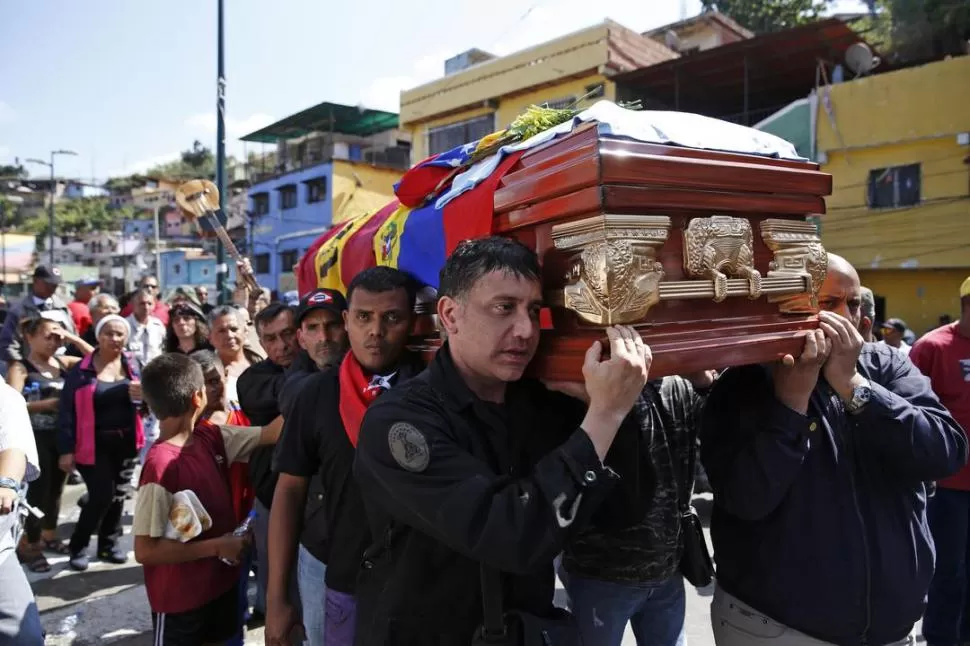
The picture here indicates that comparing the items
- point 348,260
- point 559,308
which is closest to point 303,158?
point 348,260

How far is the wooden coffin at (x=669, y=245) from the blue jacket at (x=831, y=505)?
238 mm

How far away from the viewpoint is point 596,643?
6.19 ft

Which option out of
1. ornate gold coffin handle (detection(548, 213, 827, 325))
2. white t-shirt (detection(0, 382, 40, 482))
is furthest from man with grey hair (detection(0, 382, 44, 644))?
ornate gold coffin handle (detection(548, 213, 827, 325))

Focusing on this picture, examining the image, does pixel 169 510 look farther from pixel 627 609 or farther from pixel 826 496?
pixel 826 496

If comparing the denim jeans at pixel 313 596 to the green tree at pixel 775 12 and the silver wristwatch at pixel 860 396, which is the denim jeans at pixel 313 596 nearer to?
the silver wristwatch at pixel 860 396

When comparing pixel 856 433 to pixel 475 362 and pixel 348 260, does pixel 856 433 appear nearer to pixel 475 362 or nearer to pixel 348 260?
pixel 475 362

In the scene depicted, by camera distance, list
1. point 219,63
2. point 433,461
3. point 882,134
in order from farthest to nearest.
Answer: point 882,134, point 219,63, point 433,461

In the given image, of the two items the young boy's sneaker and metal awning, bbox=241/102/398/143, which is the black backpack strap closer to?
the young boy's sneaker

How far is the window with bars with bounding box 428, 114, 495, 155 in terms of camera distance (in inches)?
658

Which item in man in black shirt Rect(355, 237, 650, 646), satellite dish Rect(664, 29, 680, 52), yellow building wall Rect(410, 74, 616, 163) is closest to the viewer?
man in black shirt Rect(355, 237, 650, 646)

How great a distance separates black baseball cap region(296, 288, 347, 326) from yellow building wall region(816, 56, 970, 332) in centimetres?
1326

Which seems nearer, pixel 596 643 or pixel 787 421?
pixel 787 421

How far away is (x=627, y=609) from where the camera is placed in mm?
1882

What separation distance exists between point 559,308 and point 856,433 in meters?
0.89
